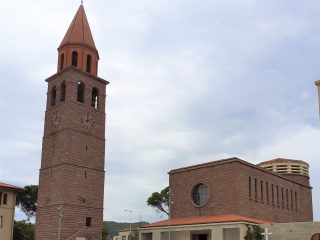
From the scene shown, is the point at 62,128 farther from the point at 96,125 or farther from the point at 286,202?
the point at 286,202

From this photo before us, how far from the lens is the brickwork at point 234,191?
42.9 meters

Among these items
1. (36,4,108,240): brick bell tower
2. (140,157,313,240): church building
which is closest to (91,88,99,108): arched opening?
(36,4,108,240): brick bell tower

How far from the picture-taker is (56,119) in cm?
4819

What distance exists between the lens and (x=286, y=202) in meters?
51.4

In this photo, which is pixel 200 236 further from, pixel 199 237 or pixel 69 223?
pixel 69 223

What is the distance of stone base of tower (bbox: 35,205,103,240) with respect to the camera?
43.4 m

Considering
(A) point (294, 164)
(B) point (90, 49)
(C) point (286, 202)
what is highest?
(B) point (90, 49)

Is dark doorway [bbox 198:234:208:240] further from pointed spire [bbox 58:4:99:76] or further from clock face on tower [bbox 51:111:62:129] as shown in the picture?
pointed spire [bbox 58:4:99:76]

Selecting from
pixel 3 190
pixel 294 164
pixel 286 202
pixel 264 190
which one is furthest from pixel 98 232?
pixel 294 164

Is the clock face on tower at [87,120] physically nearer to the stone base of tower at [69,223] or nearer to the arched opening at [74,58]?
the arched opening at [74,58]

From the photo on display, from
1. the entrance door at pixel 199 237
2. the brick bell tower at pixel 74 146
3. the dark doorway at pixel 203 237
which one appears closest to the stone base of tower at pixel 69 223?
the brick bell tower at pixel 74 146

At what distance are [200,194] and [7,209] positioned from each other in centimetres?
2382

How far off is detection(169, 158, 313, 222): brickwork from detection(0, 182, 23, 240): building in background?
786 inches

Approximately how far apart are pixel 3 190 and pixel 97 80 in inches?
700
